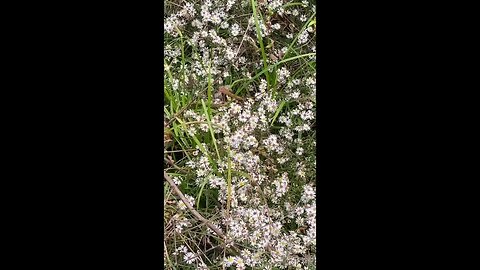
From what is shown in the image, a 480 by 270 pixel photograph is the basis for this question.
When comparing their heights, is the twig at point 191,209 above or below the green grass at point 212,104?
below

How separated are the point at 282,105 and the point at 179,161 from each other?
12.3 inches

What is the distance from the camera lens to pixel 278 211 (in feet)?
5.97

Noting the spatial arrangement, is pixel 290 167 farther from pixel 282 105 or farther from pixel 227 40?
pixel 227 40

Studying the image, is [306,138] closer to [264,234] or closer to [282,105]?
[282,105]

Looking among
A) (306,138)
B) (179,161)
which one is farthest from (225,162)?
(306,138)

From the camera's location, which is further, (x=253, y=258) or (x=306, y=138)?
(x=306, y=138)

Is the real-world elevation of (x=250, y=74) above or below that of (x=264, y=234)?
above

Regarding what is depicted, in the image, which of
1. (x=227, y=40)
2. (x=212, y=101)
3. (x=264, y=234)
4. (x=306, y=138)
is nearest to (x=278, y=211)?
(x=264, y=234)

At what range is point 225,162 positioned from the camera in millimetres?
1814

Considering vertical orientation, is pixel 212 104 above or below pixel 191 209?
above

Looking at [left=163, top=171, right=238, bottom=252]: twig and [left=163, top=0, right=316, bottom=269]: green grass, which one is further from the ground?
[left=163, top=0, right=316, bottom=269]: green grass
